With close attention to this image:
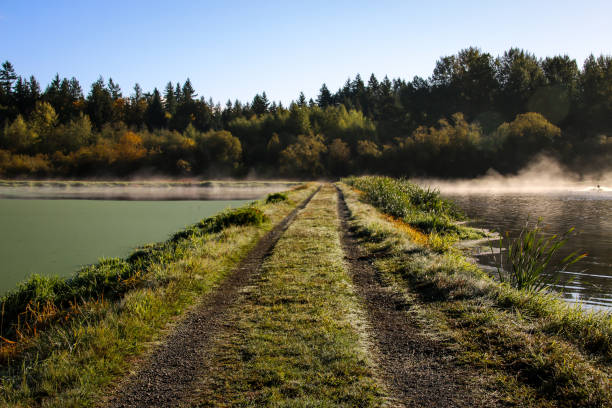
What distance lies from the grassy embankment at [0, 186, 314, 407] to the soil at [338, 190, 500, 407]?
282 cm

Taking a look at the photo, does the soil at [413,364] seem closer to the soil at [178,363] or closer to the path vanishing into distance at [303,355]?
the path vanishing into distance at [303,355]

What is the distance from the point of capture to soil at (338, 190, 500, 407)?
3697mm

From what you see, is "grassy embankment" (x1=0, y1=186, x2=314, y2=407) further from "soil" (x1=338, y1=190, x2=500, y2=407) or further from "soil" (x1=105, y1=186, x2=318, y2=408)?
"soil" (x1=338, y1=190, x2=500, y2=407)

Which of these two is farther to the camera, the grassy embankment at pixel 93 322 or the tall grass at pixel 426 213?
the tall grass at pixel 426 213

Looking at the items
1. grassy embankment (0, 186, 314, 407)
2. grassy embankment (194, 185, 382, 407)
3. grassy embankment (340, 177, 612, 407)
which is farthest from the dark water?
grassy embankment (0, 186, 314, 407)

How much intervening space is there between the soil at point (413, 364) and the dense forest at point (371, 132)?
2781 inches

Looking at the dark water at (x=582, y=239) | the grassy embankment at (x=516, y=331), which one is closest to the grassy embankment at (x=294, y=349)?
the grassy embankment at (x=516, y=331)

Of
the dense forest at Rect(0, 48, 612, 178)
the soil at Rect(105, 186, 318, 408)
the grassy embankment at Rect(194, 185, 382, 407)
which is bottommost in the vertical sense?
the soil at Rect(105, 186, 318, 408)

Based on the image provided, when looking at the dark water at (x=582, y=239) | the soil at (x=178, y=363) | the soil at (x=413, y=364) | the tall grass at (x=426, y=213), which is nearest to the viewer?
the soil at (x=413, y=364)

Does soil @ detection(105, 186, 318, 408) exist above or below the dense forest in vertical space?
below

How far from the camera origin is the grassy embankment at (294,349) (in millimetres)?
3740

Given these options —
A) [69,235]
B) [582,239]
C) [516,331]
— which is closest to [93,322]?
[516,331]

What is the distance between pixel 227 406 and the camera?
358cm

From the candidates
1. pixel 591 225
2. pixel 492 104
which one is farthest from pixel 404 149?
pixel 591 225
